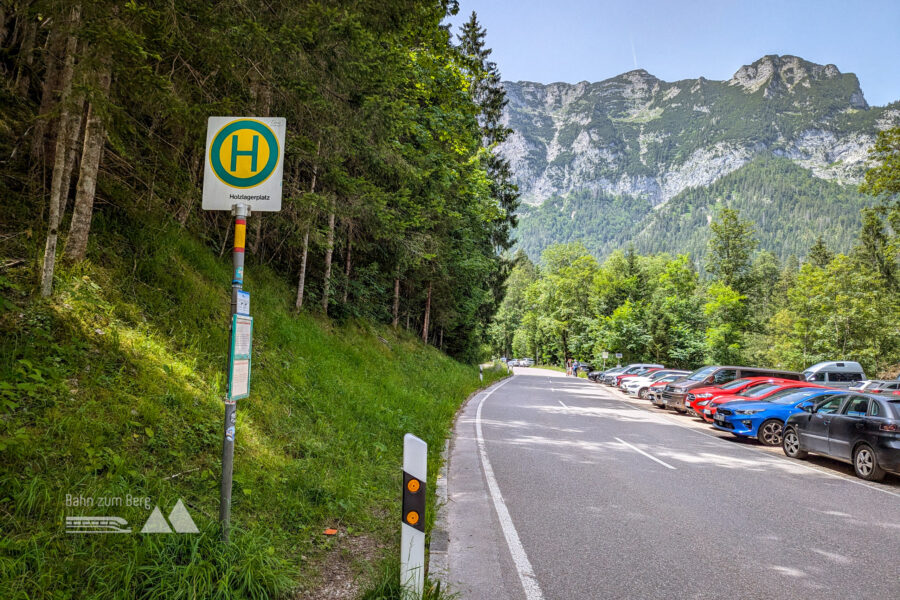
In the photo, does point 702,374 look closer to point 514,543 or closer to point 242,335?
point 514,543

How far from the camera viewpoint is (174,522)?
3244 mm

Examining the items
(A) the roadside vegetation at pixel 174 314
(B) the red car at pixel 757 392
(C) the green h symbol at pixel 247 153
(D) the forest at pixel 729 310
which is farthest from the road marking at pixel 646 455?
(D) the forest at pixel 729 310

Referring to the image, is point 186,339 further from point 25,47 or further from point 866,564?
point 866,564

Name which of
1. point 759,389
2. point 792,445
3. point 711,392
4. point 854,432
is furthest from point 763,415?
point 711,392

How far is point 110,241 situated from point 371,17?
5.12 m

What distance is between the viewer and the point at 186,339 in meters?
6.04

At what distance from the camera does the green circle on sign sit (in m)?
3.27

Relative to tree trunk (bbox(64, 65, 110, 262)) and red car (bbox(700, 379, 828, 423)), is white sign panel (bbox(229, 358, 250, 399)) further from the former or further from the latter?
red car (bbox(700, 379, 828, 423))

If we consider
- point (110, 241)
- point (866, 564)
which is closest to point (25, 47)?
point (110, 241)

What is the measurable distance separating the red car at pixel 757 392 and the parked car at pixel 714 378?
2653 millimetres

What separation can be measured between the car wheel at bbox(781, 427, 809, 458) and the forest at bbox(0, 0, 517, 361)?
33.9ft

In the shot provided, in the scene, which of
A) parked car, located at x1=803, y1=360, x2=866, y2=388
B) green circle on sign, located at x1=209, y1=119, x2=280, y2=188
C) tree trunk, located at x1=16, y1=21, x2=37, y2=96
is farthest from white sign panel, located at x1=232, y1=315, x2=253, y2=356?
parked car, located at x1=803, y1=360, x2=866, y2=388

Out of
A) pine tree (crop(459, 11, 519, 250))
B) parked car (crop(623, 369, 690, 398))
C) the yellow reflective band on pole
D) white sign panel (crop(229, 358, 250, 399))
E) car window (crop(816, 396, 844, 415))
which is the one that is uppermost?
pine tree (crop(459, 11, 519, 250))

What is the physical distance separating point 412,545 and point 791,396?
1281 centimetres
